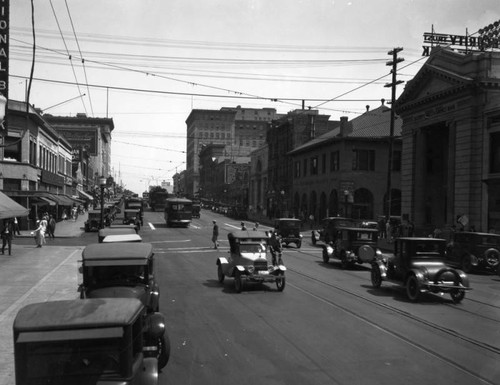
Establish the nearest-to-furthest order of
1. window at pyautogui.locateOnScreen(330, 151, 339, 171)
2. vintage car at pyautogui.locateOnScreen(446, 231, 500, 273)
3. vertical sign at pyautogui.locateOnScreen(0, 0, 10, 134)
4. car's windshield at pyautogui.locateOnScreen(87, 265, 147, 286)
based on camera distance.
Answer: car's windshield at pyautogui.locateOnScreen(87, 265, 147, 286), vertical sign at pyautogui.locateOnScreen(0, 0, 10, 134), vintage car at pyautogui.locateOnScreen(446, 231, 500, 273), window at pyautogui.locateOnScreen(330, 151, 339, 171)

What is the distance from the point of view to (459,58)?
120 ft

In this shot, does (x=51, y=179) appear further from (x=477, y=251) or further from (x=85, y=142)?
→ (x=85, y=142)

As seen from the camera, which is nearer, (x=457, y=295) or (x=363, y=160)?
(x=457, y=295)

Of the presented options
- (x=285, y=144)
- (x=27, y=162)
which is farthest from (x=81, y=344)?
(x=285, y=144)

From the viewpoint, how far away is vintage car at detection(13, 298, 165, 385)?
506 cm

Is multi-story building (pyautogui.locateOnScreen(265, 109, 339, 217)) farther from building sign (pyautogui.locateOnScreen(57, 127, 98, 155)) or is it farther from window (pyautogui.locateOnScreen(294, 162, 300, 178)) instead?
building sign (pyautogui.locateOnScreen(57, 127, 98, 155))

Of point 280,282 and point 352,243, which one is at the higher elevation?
point 352,243

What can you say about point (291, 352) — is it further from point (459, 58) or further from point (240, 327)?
point (459, 58)

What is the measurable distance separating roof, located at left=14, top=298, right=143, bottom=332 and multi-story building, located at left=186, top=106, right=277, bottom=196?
155482mm

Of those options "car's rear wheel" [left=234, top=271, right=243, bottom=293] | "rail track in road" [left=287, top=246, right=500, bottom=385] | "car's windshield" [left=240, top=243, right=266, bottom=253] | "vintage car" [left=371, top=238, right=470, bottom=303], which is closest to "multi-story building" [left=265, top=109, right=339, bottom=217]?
"car's windshield" [left=240, top=243, right=266, bottom=253]

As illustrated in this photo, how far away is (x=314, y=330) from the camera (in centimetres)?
1068

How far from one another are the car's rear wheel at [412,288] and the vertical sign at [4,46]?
1676 centimetres

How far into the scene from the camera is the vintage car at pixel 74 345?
5059mm

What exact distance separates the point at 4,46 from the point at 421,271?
58.5ft
